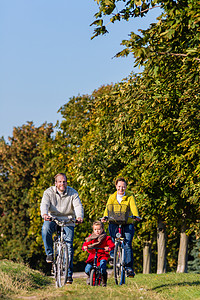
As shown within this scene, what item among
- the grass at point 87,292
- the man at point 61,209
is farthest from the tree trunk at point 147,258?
the man at point 61,209

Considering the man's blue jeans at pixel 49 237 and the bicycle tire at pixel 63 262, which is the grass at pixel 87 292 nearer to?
the bicycle tire at pixel 63 262

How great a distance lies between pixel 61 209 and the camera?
9.16 m

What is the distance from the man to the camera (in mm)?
9000

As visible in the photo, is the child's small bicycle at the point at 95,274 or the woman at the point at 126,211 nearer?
the child's small bicycle at the point at 95,274

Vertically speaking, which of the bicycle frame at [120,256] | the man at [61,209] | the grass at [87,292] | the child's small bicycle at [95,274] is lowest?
the grass at [87,292]

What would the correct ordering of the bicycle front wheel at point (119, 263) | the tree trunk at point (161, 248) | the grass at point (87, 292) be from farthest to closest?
the tree trunk at point (161, 248), the bicycle front wheel at point (119, 263), the grass at point (87, 292)

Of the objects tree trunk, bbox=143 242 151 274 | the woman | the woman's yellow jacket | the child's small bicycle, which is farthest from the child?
tree trunk, bbox=143 242 151 274

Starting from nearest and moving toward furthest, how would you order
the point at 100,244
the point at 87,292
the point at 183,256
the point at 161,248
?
the point at 87,292, the point at 100,244, the point at 183,256, the point at 161,248

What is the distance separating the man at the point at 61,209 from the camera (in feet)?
29.5

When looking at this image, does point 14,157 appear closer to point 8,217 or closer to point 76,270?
point 8,217

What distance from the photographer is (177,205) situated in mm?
20000

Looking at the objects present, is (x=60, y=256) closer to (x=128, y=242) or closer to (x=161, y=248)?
(x=128, y=242)

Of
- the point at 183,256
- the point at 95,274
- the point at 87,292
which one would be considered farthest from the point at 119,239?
the point at 183,256

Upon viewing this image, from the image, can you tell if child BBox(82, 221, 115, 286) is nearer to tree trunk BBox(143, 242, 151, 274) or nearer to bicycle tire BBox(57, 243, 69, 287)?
bicycle tire BBox(57, 243, 69, 287)
